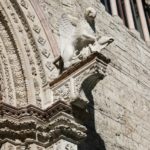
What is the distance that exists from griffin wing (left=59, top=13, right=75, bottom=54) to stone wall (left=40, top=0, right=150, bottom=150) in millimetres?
351

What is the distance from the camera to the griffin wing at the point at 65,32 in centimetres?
542

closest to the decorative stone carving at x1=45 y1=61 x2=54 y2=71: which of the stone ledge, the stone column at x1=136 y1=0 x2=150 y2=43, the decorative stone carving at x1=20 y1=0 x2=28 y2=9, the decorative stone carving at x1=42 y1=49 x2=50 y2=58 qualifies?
the decorative stone carving at x1=42 y1=49 x2=50 y2=58

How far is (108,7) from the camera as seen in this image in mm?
9711

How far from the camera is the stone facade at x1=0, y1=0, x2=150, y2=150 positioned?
15.7ft

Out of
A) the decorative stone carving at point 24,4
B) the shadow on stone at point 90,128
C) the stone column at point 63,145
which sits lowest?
the stone column at point 63,145

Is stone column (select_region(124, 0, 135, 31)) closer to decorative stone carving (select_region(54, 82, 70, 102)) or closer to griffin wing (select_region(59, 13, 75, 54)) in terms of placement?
griffin wing (select_region(59, 13, 75, 54))

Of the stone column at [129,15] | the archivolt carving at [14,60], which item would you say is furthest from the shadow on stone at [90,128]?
the stone column at [129,15]

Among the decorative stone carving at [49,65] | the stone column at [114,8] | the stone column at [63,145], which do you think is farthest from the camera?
the stone column at [114,8]

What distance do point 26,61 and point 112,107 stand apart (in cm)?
204

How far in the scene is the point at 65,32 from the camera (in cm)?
554

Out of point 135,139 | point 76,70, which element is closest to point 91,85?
point 76,70

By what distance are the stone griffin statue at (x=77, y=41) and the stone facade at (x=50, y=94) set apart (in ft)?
0.55

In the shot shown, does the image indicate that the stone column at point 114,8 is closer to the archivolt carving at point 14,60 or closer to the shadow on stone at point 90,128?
the shadow on stone at point 90,128

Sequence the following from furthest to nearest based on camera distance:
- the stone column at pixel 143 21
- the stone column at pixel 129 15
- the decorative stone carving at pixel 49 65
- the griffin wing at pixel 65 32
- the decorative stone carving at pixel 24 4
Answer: the stone column at pixel 143 21 < the stone column at pixel 129 15 < the decorative stone carving at pixel 24 4 < the griffin wing at pixel 65 32 < the decorative stone carving at pixel 49 65
